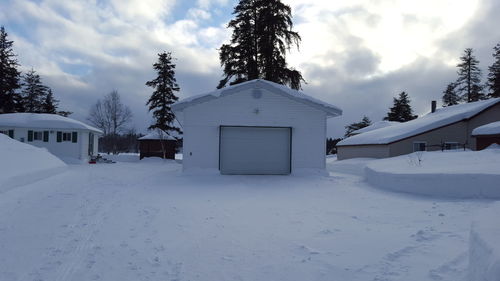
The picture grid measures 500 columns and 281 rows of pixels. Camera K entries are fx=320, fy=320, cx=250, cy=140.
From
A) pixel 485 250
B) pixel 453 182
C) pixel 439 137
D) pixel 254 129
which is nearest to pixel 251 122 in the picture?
pixel 254 129

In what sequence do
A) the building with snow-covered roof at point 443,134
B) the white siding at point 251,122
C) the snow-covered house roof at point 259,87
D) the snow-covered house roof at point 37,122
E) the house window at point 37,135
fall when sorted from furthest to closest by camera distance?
1. the house window at point 37,135
2. the snow-covered house roof at point 37,122
3. the building with snow-covered roof at point 443,134
4. the white siding at point 251,122
5. the snow-covered house roof at point 259,87

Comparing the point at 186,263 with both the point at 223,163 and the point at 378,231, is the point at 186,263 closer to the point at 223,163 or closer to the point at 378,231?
the point at 378,231

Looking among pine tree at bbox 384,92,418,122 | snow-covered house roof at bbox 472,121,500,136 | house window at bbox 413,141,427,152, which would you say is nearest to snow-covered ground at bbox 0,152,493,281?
snow-covered house roof at bbox 472,121,500,136

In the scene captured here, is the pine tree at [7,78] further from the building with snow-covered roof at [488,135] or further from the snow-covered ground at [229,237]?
the building with snow-covered roof at [488,135]

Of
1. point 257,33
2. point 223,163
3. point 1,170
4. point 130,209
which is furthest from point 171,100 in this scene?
point 130,209

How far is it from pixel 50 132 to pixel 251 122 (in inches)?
763

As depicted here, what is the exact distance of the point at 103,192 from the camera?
10.1m

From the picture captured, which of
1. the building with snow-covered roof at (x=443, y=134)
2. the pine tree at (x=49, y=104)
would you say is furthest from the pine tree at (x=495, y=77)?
the pine tree at (x=49, y=104)

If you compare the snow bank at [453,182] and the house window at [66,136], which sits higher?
the house window at [66,136]

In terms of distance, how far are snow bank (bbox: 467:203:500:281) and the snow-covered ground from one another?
712 mm

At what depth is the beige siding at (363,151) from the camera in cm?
2481

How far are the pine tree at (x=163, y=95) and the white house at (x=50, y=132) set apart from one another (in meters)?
9.41

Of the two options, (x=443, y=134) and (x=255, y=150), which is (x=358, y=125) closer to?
(x=443, y=134)

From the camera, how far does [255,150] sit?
1617 cm
